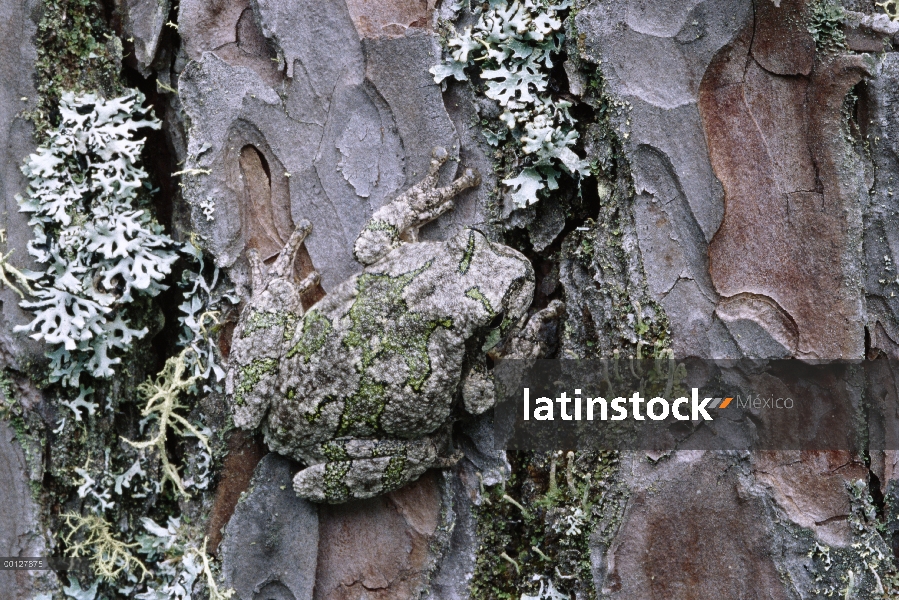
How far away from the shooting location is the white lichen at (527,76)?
338 cm

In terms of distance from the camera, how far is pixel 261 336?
3.60 meters

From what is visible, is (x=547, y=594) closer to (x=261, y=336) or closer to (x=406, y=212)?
(x=261, y=336)

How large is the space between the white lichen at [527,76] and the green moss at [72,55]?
177 cm

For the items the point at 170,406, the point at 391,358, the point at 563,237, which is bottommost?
the point at 170,406

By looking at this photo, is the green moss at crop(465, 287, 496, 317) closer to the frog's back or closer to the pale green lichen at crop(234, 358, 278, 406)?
the frog's back

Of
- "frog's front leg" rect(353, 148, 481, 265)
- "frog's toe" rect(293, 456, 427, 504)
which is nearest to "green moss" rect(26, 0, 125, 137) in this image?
"frog's front leg" rect(353, 148, 481, 265)

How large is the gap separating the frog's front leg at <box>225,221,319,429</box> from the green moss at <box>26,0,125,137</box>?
4.10 ft

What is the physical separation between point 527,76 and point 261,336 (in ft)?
6.22

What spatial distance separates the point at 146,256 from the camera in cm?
370

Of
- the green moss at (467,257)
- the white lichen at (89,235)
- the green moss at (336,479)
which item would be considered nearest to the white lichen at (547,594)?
the green moss at (336,479)

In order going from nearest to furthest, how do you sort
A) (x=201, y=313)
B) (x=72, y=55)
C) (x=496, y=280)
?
(x=496, y=280) → (x=72, y=55) → (x=201, y=313)

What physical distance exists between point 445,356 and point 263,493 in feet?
3.91

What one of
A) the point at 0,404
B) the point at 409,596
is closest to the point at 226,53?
the point at 0,404

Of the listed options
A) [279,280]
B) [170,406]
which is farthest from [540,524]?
[170,406]
